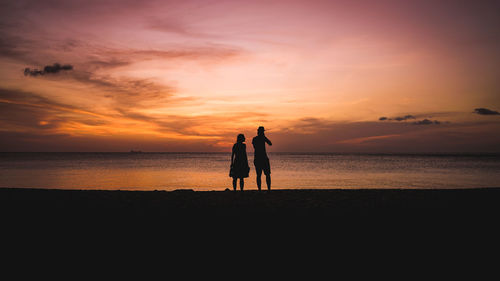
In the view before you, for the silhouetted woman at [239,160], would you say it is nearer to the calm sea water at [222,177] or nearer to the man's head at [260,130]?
the man's head at [260,130]

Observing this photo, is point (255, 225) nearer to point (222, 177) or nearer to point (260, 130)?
point (260, 130)

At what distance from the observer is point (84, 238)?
564cm

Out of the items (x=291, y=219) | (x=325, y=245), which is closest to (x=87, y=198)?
(x=291, y=219)

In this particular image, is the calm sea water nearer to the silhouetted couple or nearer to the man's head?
the silhouetted couple

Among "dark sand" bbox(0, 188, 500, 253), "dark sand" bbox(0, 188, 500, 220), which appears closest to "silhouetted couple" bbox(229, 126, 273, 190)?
"dark sand" bbox(0, 188, 500, 220)

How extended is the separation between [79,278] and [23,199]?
7.92 meters

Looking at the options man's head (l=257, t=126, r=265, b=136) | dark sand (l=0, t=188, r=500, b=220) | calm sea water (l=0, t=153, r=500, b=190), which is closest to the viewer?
dark sand (l=0, t=188, r=500, b=220)

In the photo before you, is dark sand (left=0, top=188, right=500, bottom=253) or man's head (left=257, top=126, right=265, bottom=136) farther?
man's head (left=257, top=126, right=265, bottom=136)

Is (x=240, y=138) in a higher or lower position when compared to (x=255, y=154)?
higher

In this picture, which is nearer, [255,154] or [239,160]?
[255,154]

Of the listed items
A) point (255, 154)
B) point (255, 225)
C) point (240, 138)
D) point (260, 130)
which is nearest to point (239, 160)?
point (255, 154)

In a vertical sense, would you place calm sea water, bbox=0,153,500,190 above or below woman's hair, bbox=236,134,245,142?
below

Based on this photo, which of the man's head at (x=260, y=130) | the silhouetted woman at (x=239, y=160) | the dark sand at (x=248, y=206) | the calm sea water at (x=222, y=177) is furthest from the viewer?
the calm sea water at (x=222, y=177)

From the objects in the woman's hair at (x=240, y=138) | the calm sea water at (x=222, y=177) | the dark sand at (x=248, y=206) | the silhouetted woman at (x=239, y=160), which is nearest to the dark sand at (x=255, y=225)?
the dark sand at (x=248, y=206)
